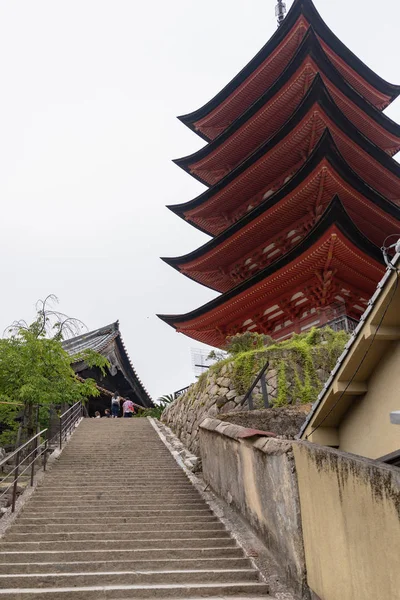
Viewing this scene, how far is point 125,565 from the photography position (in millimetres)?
5113

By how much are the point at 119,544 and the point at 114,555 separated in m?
0.40

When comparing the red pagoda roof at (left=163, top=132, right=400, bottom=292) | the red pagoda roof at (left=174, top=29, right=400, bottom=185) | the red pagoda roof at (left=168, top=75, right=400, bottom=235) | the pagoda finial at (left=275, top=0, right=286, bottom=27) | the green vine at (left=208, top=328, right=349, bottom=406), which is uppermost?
the pagoda finial at (left=275, top=0, right=286, bottom=27)

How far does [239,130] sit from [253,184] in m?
2.61

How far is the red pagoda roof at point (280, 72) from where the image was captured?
1775 centimetres

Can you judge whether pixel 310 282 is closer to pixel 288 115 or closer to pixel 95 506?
pixel 288 115

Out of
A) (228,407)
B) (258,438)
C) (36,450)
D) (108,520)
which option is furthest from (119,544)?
(228,407)

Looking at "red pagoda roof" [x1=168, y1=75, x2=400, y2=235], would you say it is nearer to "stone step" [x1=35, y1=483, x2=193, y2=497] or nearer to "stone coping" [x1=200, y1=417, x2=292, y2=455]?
"stone coping" [x1=200, y1=417, x2=292, y2=455]

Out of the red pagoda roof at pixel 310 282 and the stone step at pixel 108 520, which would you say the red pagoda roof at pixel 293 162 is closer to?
the red pagoda roof at pixel 310 282

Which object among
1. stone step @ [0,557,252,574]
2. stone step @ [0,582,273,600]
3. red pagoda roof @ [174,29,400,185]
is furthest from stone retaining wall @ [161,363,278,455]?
red pagoda roof @ [174,29,400,185]

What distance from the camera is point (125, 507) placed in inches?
289

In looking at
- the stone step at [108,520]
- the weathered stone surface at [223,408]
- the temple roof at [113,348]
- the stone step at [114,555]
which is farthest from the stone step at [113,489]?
the temple roof at [113,348]

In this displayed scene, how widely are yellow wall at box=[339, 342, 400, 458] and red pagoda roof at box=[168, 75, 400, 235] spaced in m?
11.4

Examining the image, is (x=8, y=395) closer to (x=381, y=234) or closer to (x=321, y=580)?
(x=321, y=580)

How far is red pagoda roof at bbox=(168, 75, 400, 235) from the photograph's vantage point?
15.1 m
